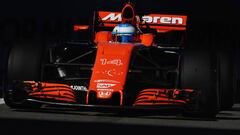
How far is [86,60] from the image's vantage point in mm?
13906

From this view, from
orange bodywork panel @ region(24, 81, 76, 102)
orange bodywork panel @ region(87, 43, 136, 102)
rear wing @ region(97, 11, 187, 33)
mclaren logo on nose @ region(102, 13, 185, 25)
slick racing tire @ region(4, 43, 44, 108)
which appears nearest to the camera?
orange bodywork panel @ region(87, 43, 136, 102)

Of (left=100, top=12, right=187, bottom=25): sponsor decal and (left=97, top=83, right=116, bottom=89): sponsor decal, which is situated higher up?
(left=100, top=12, right=187, bottom=25): sponsor decal

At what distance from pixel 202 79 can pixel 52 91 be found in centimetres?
212

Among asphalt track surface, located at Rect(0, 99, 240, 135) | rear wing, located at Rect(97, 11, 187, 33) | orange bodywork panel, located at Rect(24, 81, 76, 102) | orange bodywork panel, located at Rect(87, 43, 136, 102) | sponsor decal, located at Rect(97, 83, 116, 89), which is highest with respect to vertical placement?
rear wing, located at Rect(97, 11, 187, 33)

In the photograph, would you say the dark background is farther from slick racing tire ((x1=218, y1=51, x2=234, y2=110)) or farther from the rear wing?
slick racing tire ((x1=218, y1=51, x2=234, y2=110))

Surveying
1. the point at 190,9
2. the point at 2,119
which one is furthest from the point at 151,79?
the point at 190,9

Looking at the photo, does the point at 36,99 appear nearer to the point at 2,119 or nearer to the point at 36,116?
the point at 36,116

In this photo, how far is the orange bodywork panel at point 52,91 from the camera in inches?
441

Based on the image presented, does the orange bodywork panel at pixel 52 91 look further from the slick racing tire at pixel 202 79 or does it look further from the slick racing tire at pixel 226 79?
the slick racing tire at pixel 226 79

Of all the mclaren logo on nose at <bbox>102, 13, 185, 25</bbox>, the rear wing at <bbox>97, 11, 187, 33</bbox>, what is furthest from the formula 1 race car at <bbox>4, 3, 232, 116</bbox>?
the mclaren logo on nose at <bbox>102, 13, 185, 25</bbox>

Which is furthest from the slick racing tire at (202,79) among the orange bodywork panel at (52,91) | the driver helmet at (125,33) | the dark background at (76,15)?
the dark background at (76,15)

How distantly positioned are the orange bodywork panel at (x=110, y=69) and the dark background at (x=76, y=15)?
18.0 feet

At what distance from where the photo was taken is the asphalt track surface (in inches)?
354

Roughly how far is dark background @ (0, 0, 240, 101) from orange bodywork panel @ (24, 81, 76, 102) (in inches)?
238
